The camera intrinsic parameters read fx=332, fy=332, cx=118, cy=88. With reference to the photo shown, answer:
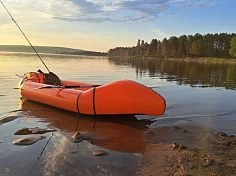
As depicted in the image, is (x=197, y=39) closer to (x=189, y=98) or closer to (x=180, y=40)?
(x=180, y=40)

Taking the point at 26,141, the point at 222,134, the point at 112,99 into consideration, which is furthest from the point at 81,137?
the point at 222,134

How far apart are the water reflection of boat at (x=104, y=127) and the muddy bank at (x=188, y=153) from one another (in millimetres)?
452

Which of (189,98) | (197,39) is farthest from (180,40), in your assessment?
(189,98)

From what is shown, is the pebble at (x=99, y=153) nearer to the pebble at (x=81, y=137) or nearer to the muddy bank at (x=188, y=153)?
the muddy bank at (x=188, y=153)

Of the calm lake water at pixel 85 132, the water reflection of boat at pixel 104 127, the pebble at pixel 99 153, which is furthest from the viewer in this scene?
the water reflection of boat at pixel 104 127

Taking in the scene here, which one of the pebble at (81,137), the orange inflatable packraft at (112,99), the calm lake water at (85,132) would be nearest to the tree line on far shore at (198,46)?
the calm lake water at (85,132)

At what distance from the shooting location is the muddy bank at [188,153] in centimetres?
673

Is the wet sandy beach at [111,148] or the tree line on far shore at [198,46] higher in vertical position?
the tree line on far shore at [198,46]

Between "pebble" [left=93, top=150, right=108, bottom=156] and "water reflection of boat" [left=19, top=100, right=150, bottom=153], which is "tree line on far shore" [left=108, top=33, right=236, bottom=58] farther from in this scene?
"pebble" [left=93, top=150, right=108, bottom=156]

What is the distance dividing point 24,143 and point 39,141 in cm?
42

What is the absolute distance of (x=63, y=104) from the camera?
43.2ft

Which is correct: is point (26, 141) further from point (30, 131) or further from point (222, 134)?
point (222, 134)

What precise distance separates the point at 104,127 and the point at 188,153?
13.2 ft

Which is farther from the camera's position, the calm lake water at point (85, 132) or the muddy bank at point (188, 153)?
the calm lake water at point (85, 132)
